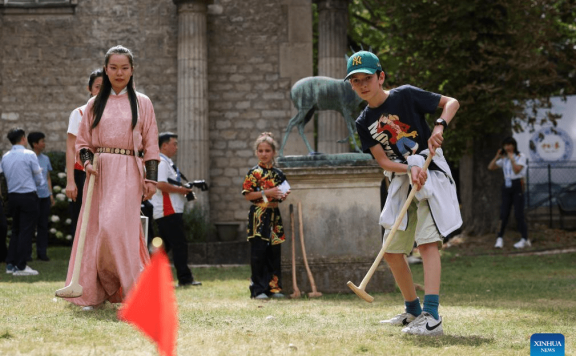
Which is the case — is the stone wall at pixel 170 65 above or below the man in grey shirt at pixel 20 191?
above

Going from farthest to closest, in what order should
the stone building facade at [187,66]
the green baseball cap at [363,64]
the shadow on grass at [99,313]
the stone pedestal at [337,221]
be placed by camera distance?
the stone building facade at [187,66], the stone pedestal at [337,221], the shadow on grass at [99,313], the green baseball cap at [363,64]

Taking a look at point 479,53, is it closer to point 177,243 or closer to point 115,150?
point 177,243

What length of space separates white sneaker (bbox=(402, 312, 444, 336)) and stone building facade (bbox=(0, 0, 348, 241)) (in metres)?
12.3

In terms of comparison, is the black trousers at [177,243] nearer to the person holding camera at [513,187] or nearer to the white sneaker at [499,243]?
the person holding camera at [513,187]

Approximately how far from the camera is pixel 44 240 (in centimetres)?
1560

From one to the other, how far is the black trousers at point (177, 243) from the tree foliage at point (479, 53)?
7820mm

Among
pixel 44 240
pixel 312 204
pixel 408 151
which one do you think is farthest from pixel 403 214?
pixel 44 240

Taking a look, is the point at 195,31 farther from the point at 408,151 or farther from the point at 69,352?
the point at 69,352

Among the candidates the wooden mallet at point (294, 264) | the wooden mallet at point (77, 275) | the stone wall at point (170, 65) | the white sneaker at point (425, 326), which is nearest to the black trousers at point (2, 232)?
the stone wall at point (170, 65)

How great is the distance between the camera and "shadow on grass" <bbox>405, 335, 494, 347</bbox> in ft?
18.2

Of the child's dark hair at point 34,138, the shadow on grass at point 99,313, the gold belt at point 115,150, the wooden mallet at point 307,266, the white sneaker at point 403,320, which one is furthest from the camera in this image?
the child's dark hair at point 34,138

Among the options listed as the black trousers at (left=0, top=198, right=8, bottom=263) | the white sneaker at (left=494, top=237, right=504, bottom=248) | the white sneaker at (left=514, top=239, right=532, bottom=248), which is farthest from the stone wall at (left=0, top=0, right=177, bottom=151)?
the white sneaker at (left=514, top=239, right=532, bottom=248)

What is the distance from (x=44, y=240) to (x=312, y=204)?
22.9 ft

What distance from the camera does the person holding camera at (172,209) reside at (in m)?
11.0
